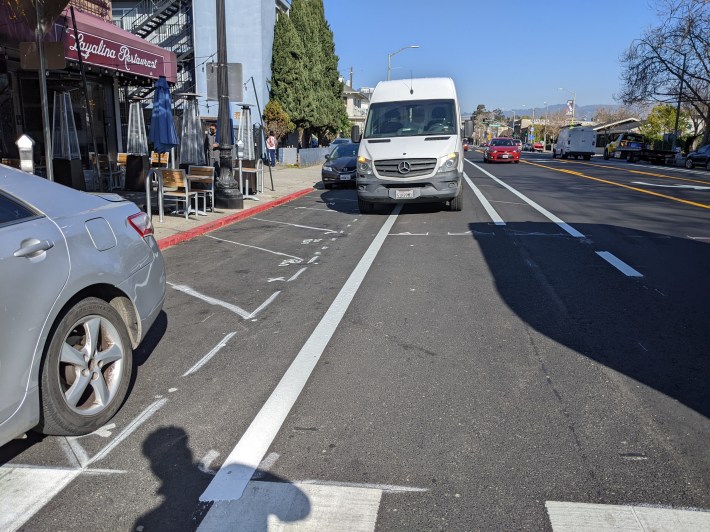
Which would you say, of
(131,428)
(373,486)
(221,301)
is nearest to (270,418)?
(131,428)

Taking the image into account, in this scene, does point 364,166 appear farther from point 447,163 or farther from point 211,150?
point 211,150

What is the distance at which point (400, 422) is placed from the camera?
3.72 m

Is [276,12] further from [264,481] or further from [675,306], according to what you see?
[264,481]

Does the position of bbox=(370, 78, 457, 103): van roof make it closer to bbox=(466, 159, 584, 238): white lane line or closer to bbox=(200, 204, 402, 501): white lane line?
bbox=(466, 159, 584, 238): white lane line

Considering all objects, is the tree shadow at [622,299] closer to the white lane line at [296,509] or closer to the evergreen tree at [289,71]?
the white lane line at [296,509]

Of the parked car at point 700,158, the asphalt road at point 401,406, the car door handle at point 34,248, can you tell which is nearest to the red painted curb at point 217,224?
the asphalt road at point 401,406

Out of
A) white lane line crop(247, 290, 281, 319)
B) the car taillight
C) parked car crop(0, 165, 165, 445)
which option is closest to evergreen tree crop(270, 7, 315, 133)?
white lane line crop(247, 290, 281, 319)

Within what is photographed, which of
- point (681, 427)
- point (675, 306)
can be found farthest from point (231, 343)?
point (675, 306)

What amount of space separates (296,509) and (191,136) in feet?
42.2

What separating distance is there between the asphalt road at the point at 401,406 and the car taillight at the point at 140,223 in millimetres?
1052

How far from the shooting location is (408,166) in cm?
1224

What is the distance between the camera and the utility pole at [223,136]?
42.8ft

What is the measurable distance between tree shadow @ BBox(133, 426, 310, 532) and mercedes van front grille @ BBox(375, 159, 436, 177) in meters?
9.60

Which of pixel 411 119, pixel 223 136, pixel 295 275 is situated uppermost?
pixel 411 119
